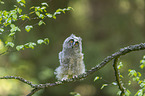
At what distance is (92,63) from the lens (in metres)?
5.38

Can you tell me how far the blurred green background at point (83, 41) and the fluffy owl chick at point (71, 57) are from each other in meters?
2.49

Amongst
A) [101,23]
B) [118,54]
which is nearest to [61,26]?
[101,23]

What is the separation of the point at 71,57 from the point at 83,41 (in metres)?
2.90

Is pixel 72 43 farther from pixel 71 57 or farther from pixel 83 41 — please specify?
pixel 83 41

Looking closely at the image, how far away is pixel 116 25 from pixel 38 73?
102 inches

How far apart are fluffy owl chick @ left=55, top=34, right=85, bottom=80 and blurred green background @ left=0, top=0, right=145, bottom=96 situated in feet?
8.18

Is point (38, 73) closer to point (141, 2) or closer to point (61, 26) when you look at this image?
point (61, 26)

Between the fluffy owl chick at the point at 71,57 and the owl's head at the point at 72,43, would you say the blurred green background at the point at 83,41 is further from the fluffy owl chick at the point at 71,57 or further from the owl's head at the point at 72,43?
the owl's head at the point at 72,43

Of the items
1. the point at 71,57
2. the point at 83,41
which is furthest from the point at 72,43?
the point at 83,41

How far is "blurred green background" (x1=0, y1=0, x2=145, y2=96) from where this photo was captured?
554 centimetres

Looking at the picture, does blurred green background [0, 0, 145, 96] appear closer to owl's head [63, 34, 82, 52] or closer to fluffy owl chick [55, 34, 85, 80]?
fluffy owl chick [55, 34, 85, 80]

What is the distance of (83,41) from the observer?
5668mm

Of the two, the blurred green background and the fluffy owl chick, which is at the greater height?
the blurred green background

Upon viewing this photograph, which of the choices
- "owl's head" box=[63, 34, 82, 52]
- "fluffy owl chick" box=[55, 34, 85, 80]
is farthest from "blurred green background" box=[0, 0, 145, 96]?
"owl's head" box=[63, 34, 82, 52]
